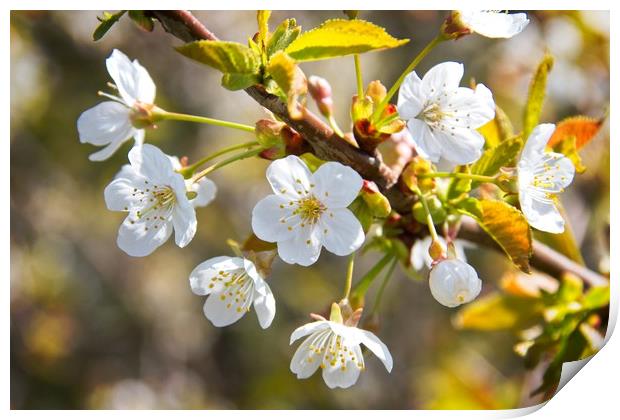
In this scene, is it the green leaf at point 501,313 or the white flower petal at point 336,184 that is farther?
the green leaf at point 501,313

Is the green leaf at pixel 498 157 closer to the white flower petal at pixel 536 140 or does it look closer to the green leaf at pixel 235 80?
the white flower petal at pixel 536 140

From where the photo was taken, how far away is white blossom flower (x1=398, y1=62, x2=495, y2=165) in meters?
0.63

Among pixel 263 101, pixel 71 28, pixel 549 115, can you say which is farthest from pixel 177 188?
pixel 71 28

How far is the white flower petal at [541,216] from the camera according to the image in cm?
66

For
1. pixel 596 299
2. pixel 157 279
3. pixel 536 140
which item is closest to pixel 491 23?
pixel 536 140

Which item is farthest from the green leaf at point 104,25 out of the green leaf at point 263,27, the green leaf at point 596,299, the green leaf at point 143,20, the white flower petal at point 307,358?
the green leaf at point 596,299

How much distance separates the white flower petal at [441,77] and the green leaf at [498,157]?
0.29 feet

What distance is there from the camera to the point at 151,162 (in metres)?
0.64

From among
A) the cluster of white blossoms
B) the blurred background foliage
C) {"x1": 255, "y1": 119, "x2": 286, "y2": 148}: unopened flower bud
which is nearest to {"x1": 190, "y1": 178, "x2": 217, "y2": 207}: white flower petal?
the cluster of white blossoms

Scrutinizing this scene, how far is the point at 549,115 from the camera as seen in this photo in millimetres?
1896

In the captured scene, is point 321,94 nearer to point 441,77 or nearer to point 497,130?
point 441,77
